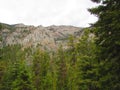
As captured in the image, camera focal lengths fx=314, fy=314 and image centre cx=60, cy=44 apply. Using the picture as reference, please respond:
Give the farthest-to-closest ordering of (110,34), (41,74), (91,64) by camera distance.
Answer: (41,74), (91,64), (110,34)

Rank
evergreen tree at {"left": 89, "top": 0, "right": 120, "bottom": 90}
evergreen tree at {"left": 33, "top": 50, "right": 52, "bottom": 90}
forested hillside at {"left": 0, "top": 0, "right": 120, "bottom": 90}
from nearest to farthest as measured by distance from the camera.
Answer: evergreen tree at {"left": 89, "top": 0, "right": 120, "bottom": 90}, forested hillside at {"left": 0, "top": 0, "right": 120, "bottom": 90}, evergreen tree at {"left": 33, "top": 50, "right": 52, "bottom": 90}

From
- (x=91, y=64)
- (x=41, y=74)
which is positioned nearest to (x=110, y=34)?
(x=91, y=64)

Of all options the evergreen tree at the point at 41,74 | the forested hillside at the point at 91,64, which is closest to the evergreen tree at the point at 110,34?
the forested hillside at the point at 91,64

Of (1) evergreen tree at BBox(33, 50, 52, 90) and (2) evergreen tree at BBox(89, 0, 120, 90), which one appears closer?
(2) evergreen tree at BBox(89, 0, 120, 90)

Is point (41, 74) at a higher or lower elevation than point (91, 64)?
lower

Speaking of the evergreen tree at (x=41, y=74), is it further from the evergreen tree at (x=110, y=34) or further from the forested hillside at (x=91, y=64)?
the evergreen tree at (x=110, y=34)

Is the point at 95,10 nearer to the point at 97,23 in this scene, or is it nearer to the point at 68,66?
the point at 97,23

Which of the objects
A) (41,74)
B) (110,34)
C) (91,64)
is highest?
(110,34)

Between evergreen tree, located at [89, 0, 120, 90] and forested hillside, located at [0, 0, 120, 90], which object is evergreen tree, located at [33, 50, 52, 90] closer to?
forested hillside, located at [0, 0, 120, 90]

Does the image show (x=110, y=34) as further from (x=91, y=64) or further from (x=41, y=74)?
(x=41, y=74)

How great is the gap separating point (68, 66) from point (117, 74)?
189ft

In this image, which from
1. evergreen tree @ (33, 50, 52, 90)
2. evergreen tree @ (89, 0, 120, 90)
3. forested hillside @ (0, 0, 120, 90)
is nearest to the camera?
evergreen tree @ (89, 0, 120, 90)

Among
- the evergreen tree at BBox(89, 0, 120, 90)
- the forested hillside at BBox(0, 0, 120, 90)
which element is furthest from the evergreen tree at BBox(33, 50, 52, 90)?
the evergreen tree at BBox(89, 0, 120, 90)

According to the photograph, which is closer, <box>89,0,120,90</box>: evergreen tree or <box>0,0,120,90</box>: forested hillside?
<box>89,0,120,90</box>: evergreen tree
